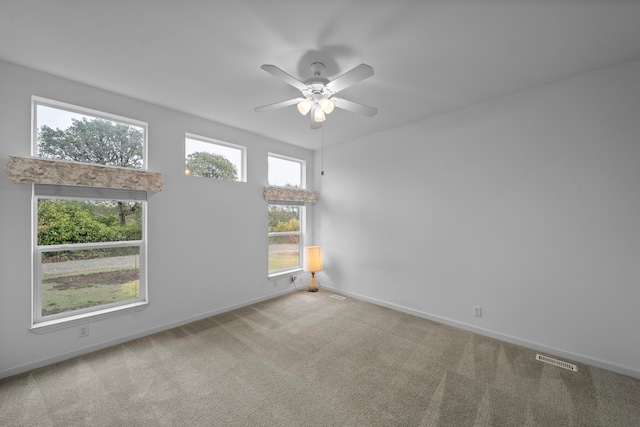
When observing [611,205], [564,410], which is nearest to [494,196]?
[611,205]

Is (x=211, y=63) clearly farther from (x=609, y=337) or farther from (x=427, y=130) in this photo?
(x=609, y=337)

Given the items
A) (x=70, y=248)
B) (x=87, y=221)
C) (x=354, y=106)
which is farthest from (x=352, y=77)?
(x=70, y=248)

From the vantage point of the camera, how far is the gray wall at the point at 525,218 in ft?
7.94

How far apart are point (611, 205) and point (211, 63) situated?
406 centimetres

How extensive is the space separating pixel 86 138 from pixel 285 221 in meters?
3.05

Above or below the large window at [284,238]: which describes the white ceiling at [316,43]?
above

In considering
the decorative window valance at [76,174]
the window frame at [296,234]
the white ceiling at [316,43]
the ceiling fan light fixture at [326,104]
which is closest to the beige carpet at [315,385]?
the window frame at [296,234]

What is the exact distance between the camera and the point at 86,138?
2.84 meters

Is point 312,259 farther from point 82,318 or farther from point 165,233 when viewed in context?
point 82,318

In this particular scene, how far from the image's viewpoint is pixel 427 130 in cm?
372

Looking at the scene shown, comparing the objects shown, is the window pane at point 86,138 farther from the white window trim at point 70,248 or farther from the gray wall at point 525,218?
the gray wall at point 525,218

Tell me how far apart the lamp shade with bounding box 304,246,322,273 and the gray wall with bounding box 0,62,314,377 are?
2.03ft

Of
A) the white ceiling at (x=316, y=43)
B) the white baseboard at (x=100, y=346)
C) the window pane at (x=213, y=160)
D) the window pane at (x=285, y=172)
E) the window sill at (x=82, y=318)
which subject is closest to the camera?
the white ceiling at (x=316, y=43)

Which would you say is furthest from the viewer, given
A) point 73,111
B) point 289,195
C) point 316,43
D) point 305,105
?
point 289,195
